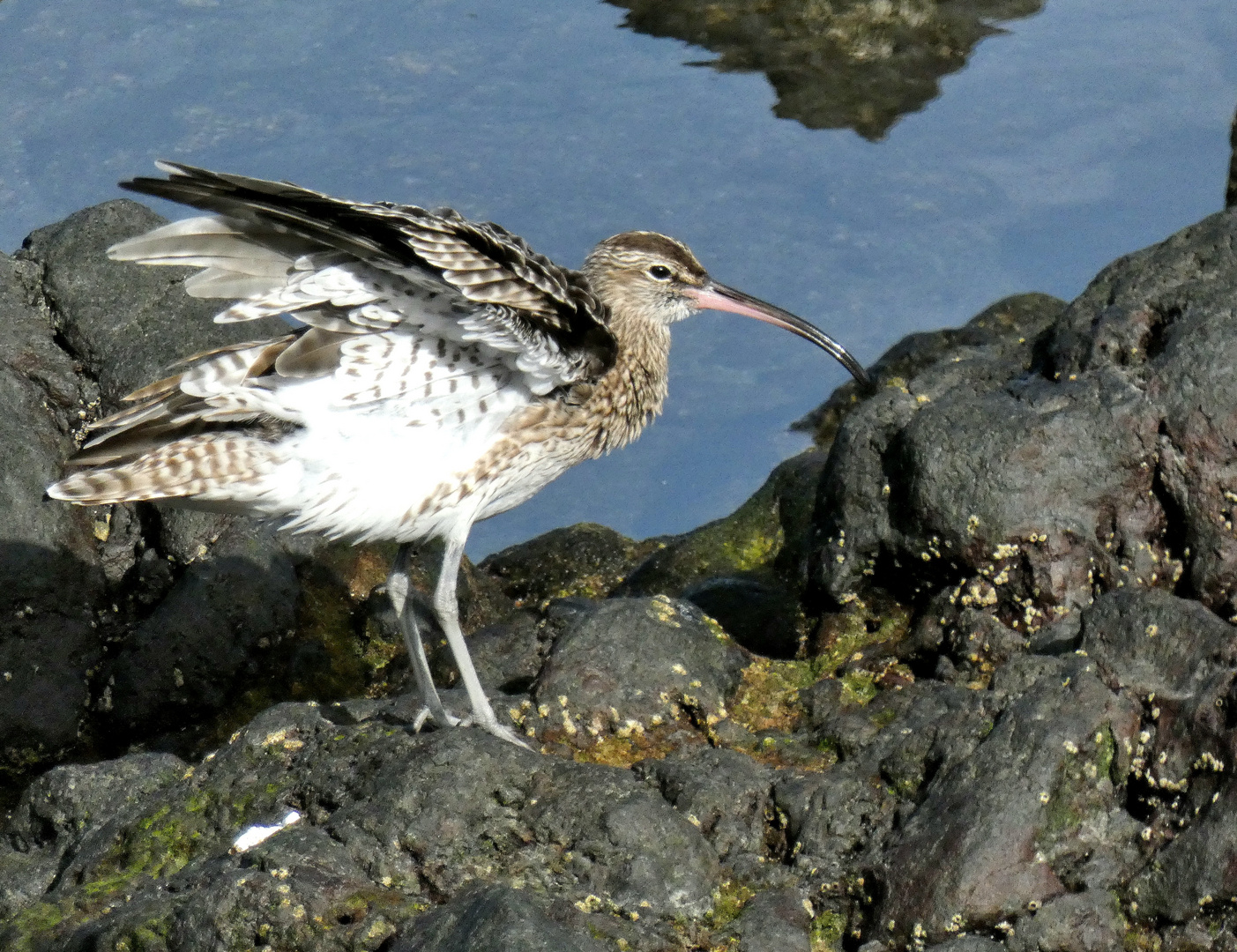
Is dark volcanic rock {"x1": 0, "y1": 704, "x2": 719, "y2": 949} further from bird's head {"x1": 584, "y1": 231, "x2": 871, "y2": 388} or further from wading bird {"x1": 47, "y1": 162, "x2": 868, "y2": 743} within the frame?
bird's head {"x1": 584, "y1": 231, "x2": 871, "y2": 388}

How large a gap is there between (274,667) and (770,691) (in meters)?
2.94

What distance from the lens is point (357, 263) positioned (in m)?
5.22

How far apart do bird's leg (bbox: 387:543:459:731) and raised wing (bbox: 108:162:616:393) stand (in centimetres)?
114

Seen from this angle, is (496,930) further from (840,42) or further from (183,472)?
(840,42)

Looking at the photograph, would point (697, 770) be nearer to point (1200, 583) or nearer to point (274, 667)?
point (1200, 583)

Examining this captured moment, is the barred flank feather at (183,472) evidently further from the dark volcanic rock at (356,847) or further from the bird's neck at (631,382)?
the bird's neck at (631,382)

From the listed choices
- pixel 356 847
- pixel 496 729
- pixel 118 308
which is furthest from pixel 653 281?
pixel 356 847

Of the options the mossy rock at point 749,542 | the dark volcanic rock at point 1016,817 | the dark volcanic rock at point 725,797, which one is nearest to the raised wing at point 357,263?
the dark volcanic rock at point 725,797

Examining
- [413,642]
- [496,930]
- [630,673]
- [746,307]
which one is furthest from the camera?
[746,307]

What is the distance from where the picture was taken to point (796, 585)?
23.5 ft

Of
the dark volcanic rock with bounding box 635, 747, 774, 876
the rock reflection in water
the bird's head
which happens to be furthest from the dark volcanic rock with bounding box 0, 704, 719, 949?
the rock reflection in water

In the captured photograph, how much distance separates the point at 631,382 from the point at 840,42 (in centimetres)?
994

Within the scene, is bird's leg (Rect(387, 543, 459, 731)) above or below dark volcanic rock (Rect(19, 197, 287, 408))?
below

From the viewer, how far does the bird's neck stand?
628 centimetres
